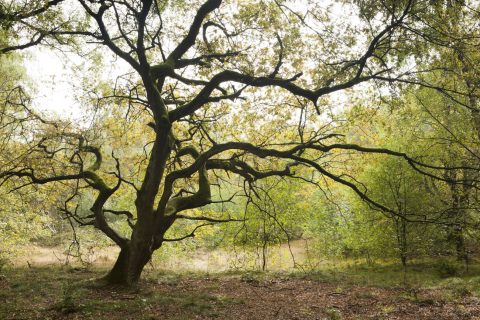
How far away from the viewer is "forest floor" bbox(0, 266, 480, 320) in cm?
763

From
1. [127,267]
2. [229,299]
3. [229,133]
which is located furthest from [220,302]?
[229,133]

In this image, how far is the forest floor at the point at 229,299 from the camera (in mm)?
7629

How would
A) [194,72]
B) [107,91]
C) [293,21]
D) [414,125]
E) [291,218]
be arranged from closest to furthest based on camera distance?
[293,21], [194,72], [107,91], [414,125], [291,218]

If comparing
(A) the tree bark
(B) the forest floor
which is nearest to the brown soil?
(B) the forest floor

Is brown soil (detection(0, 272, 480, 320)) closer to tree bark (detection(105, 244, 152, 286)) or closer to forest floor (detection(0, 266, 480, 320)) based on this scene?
forest floor (detection(0, 266, 480, 320))

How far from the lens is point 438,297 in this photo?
10.5m

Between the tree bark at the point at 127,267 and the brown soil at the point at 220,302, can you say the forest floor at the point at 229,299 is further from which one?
the tree bark at the point at 127,267

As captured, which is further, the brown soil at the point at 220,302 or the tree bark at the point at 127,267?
the tree bark at the point at 127,267

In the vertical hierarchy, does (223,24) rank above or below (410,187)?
above

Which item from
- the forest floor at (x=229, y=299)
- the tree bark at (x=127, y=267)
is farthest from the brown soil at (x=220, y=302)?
the tree bark at (x=127, y=267)

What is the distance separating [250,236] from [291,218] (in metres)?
2.60

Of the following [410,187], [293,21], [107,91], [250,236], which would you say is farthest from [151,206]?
[410,187]

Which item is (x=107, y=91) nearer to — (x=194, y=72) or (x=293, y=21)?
(x=194, y=72)

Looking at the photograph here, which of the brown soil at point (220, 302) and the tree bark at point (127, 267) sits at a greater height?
the tree bark at point (127, 267)
